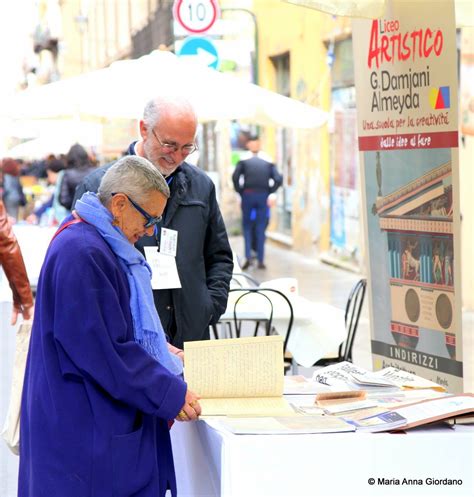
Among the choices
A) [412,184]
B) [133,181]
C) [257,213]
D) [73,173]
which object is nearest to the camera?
[133,181]

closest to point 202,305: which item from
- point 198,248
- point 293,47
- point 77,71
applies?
point 198,248

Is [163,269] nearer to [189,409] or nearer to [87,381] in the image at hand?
[189,409]

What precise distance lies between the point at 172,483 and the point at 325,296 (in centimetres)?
1123

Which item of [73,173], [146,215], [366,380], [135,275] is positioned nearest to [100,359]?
[135,275]

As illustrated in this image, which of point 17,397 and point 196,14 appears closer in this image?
point 17,397

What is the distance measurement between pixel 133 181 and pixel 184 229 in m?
1.25

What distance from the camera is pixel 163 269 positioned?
4.73m

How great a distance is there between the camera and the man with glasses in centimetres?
461

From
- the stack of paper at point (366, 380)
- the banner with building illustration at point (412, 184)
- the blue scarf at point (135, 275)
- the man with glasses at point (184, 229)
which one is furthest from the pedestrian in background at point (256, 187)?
the blue scarf at point (135, 275)

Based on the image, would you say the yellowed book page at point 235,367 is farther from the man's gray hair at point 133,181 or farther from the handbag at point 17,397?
the handbag at point 17,397

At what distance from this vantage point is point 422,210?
563 cm

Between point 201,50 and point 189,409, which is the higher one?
point 201,50

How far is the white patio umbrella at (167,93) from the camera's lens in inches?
365

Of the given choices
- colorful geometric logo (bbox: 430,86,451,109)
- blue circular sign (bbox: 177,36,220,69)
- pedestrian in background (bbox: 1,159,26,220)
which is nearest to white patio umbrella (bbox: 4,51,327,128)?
blue circular sign (bbox: 177,36,220,69)
